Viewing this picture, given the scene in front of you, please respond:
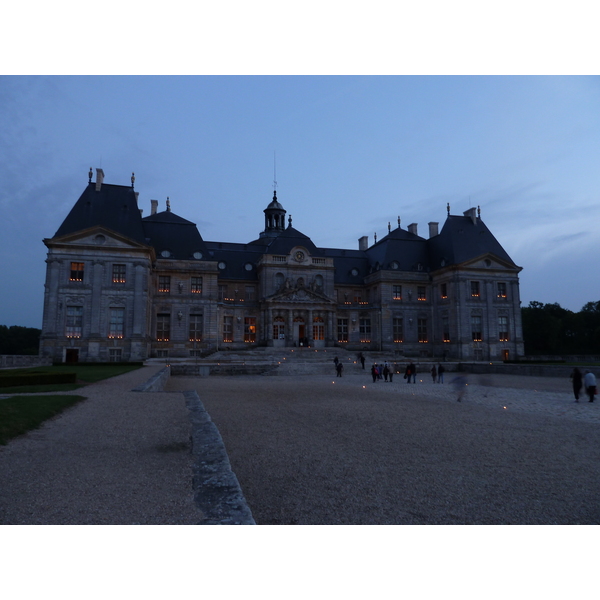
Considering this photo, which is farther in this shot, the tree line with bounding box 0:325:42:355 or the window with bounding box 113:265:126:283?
the tree line with bounding box 0:325:42:355

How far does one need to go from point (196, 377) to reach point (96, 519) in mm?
30145

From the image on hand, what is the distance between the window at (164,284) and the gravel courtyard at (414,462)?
127ft

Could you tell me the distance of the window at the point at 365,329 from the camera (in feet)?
208

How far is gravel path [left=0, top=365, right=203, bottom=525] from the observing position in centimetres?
581

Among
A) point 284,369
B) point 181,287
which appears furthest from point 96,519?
point 181,287

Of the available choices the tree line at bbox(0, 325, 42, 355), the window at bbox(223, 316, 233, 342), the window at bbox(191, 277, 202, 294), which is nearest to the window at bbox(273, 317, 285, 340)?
the window at bbox(223, 316, 233, 342)

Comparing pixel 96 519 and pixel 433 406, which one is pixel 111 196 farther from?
pixel 96 519

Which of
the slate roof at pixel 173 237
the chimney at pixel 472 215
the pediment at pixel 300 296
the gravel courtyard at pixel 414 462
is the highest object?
the chimney at pixel 472 215

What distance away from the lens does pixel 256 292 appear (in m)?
62.2

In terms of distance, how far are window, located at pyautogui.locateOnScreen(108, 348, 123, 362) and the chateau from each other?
0.10m

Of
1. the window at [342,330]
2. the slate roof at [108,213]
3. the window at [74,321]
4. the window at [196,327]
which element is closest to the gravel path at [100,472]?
the window at [74,321]

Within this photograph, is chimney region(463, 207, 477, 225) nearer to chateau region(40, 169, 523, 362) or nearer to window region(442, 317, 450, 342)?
chateau region(40, 169, 523, 362)

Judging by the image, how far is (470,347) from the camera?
185ft

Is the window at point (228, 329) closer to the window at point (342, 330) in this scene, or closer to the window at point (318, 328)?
the window at point (318, 328)
